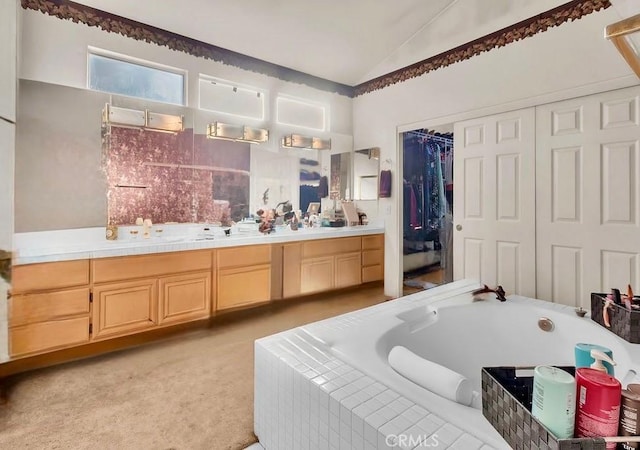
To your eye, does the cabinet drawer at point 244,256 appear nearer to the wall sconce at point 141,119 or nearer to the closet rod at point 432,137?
the wall sconce at point 141,119

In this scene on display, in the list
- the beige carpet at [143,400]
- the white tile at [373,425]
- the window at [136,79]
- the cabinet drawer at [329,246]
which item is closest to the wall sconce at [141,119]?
the window at [136,79]

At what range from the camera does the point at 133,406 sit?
183 cm

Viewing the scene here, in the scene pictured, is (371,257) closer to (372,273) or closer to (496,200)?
(372,273)

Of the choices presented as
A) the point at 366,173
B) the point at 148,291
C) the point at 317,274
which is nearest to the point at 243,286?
the point at 148,291

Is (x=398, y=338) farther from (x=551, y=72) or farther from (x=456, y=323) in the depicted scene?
(x=551, y=72)

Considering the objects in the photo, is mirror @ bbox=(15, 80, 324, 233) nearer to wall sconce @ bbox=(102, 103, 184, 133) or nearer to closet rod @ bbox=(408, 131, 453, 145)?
wall sconce @ bbox=(102, 103, 184, 133)

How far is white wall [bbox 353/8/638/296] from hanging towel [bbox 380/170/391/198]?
0.24ft

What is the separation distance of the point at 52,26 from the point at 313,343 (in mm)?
3135

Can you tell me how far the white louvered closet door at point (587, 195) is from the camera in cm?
233

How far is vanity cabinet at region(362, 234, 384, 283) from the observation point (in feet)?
13.8

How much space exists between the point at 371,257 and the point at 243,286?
1789 millimetres

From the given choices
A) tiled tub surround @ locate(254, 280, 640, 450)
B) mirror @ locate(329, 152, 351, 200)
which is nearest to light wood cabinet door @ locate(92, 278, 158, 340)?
tiled tub surround @ locate(254, 280, 640, 450)

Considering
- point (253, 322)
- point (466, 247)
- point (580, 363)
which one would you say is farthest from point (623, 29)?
point (253, 322)

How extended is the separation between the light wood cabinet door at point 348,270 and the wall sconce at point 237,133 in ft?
5.51
